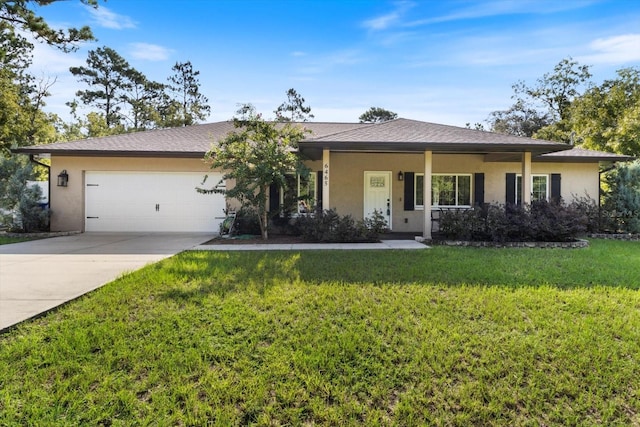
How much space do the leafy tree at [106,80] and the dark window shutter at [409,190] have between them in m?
27.4

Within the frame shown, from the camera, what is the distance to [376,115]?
39750mm

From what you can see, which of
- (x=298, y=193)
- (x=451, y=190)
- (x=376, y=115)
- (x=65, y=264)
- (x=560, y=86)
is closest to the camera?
(x=65, y=264)

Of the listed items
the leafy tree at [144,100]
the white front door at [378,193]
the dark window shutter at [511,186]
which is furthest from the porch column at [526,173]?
the leafy tree at [144,100]

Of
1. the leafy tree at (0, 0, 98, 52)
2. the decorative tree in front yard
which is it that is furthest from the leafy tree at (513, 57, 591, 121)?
the leafy tree at (0, 0, 98, 52)

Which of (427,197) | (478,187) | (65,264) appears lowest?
(65,264)

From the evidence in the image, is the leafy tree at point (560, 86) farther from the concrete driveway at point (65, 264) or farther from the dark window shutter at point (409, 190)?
the concrete driveway at point (65, 264)

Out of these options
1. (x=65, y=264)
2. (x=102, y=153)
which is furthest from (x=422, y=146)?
(x=102, y=153)

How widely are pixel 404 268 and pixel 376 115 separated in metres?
36.4

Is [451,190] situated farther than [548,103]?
No

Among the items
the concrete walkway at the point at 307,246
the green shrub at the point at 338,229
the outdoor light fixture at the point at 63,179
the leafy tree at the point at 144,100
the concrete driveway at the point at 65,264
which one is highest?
the leafy tree at the point at 144,100

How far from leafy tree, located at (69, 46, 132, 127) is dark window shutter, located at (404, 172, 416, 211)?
27394 mm

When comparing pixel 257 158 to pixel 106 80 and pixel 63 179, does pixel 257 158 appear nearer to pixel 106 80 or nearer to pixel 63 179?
pixel 63 179

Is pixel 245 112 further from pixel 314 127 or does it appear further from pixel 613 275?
pixel 613 275

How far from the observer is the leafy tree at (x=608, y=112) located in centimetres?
1811
